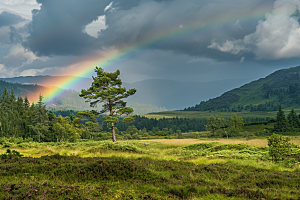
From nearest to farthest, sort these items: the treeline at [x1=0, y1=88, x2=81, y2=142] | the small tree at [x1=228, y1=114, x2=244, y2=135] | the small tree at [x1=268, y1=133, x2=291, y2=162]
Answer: the small tree at [x1=268, y1=133, x2=291, y2=162]
the treeline at [x1=0, y1=88, x2=81, y2=142]
the small tree at [x1=228, y1=114, x2=244, y2=135]

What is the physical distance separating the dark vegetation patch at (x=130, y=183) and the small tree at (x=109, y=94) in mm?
26592

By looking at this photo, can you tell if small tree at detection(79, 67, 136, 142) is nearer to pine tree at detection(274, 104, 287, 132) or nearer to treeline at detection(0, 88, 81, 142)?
treeline at detection(0, 88, 81, 142)

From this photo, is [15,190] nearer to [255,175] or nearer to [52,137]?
[255,175]

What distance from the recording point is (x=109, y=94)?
123 feet

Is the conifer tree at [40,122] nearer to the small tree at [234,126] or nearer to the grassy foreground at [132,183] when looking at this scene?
the grassy foreground at [132,183]

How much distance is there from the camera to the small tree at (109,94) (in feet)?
121

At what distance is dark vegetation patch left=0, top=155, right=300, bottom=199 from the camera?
614 centimetres

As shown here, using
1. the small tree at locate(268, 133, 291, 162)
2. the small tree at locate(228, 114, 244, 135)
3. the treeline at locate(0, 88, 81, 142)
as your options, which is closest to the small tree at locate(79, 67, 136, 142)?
the treeline at locate(0, 88, 81, 142)

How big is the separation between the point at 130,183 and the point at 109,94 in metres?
30.6

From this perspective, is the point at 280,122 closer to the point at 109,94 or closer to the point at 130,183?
the point at 109,94

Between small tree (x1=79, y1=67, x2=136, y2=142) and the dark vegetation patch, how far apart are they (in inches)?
1047

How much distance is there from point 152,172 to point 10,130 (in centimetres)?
7292

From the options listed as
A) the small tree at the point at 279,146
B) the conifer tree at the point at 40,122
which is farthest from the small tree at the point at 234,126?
the small tree at the point at 279,146

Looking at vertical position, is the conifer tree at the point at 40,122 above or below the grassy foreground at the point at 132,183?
above
